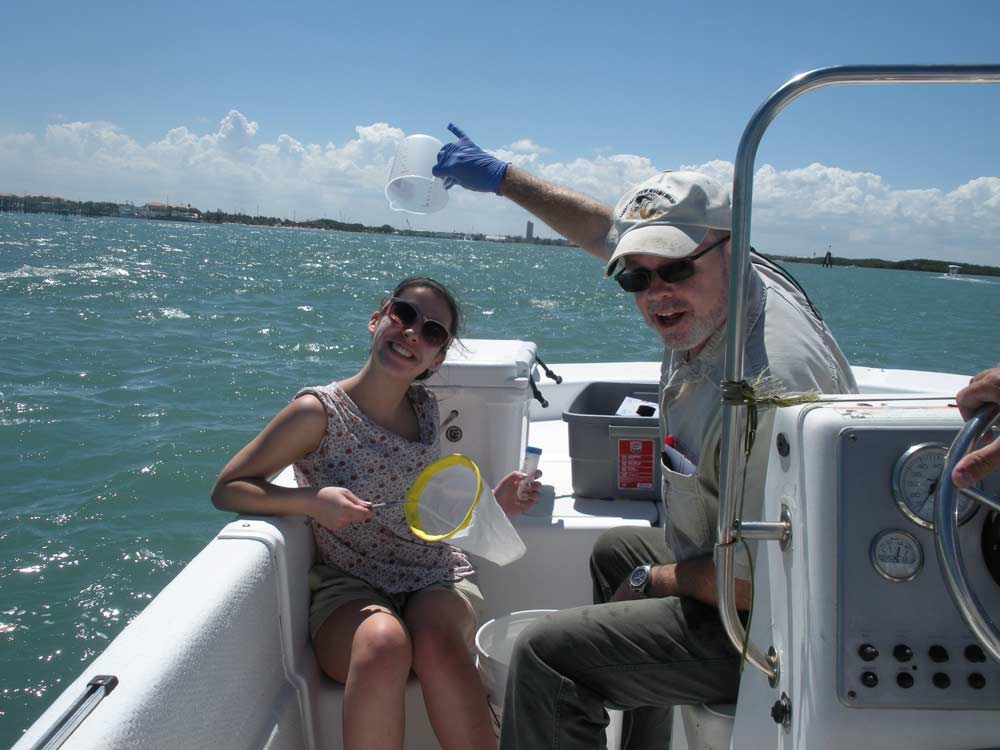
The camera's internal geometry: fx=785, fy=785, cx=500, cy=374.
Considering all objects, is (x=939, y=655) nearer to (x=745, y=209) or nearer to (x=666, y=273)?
(x=745, y=209)

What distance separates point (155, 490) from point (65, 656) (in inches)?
80.5

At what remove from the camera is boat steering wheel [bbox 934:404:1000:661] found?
2.74 ft

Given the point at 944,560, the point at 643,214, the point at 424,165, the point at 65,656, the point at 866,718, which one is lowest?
the point at 65,656

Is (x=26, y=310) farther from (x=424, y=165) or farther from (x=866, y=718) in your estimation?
(x=866, y=718)

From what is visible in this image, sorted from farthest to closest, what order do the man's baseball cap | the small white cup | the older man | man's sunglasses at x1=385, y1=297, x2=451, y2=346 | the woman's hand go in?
the small white cup, the woman's hand, man's sunglasses at x1=385, y1=297, x2=451, y2=346, the man's baseball cap, the older man

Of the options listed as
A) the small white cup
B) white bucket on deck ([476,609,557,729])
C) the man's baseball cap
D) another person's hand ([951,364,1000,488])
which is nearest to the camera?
another person's hand ([951,364,1000,488])

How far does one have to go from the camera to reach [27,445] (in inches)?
224

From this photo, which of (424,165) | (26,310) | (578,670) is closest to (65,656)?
(424,165)

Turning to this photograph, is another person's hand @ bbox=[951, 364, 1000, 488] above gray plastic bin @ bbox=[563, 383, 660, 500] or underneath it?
above

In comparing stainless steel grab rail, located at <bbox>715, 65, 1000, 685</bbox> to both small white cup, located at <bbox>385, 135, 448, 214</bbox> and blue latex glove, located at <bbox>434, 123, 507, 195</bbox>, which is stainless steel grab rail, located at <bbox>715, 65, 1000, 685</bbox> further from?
small white cup, located at <bbox>385, 135, 448, 214</bbox>

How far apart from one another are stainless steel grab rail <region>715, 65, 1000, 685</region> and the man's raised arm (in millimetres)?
1416

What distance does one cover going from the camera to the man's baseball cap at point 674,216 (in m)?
1.52

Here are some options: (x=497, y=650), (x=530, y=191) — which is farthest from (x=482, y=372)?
(x=497, y=650)

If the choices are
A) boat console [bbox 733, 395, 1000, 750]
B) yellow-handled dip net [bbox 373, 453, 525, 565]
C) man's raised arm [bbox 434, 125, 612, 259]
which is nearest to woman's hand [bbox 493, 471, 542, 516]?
yellow-handled dip net [bbox 373, 453, 525, 565]
